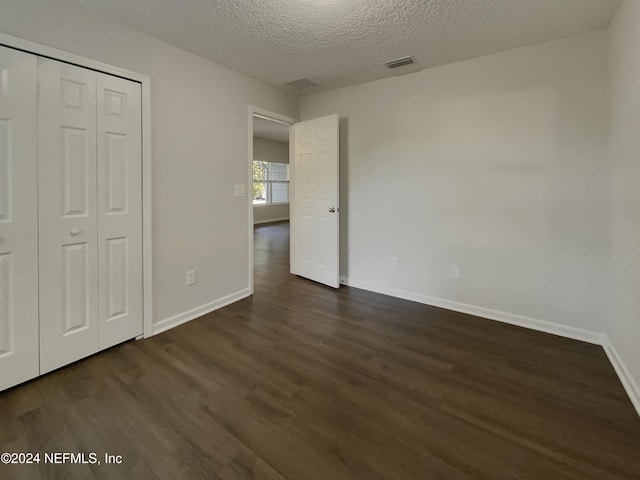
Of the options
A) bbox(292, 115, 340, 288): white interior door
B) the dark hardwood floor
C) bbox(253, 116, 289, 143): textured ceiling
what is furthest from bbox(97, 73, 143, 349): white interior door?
bbox(253, 116, 289, 143): textured ceiling

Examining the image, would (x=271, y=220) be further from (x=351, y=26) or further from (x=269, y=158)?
(x=351, y=26)

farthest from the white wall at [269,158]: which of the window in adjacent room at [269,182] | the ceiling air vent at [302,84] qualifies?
the ceiling air vent at [302,84]

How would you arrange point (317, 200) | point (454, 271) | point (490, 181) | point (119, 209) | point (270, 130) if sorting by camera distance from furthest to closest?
point (270, 130) < point (317, 200) < point (454, 271) < point (490, 181) < point (119, 209)

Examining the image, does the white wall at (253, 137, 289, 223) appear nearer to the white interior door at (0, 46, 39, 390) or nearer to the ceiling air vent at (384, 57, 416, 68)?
the ceiling air vent at (384, 57, 416, 68)

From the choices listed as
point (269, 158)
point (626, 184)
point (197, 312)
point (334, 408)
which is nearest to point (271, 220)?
point (269, 158)

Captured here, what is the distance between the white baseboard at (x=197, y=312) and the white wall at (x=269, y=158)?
6.25 meters

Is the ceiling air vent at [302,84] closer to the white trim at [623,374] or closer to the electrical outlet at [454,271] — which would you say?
the electrical outlet at [454,271]

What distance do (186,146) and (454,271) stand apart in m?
2.85

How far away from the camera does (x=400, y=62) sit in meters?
2.99

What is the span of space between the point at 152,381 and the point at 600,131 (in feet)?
12.1

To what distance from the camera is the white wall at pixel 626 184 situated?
5.94ft

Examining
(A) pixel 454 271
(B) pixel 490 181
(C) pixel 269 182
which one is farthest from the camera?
(C) pixel 269 182

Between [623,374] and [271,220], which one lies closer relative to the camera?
[623,374]

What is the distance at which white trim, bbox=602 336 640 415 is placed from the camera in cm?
175
